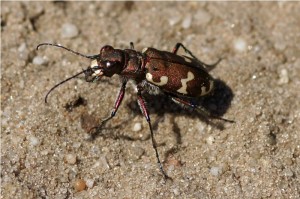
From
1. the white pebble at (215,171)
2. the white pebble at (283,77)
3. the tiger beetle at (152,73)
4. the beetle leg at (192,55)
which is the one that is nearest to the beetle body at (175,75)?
the tiger beetle at (152,73)

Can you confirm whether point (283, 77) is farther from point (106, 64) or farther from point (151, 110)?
point (106, 64)

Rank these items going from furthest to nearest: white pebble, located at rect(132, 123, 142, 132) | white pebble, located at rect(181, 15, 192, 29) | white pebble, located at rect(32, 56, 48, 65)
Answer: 1. white pebble, located at rect(181, 15, 192, 29)
2. white pebble, located at rect(32, 56, 48, 65)
3. white pebble, located at rect(132, 123, 142, 132)

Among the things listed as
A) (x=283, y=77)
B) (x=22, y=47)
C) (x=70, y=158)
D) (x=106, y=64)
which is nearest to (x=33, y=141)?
(x=70, y=158)

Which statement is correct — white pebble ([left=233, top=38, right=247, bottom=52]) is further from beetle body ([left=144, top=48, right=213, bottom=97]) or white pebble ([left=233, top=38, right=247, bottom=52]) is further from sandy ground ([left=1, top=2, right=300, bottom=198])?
beetle body ([left=144, top=48, right=213, bottom=97])

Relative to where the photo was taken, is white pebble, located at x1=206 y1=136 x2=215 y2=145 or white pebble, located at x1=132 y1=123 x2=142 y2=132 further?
white pebble, located at x1=132 y1=123 x2=142 y2=132

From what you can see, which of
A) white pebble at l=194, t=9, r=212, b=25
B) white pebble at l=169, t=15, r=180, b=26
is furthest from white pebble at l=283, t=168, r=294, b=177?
white pebble at l=169, t=15, r=180, b=26

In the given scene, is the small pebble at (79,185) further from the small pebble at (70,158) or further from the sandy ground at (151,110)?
the small pebble at (70,158)

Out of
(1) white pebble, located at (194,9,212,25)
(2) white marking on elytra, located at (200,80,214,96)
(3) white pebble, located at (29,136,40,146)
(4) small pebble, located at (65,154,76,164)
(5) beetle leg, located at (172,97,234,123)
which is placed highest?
(1) white pebble, located at (194,9,212,25)
